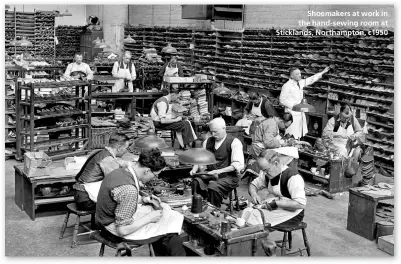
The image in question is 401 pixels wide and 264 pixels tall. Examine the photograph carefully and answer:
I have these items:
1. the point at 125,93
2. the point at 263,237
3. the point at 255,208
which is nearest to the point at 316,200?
the point at 255,208

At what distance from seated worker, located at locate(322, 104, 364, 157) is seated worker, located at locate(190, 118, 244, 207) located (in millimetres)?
2748

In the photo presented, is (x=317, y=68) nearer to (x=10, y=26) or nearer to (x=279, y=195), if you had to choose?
(x=279, y=195)

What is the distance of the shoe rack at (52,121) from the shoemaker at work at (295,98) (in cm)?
394

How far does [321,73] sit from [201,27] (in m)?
6.41

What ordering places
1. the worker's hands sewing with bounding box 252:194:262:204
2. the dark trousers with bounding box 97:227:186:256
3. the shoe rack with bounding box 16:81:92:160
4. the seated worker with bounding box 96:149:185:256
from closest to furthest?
1. the seated worker with bounding box 96:149:185:256
2. the dark trousers with bounding box 97:227:186:256
3. the worker's hands sewing with bounding box 252:194:262:204
4. the shoe rack with bounding box 16:81:92:160

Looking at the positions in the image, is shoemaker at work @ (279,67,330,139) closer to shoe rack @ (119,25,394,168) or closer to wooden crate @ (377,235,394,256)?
shoe rack @ (119,25,394,168)

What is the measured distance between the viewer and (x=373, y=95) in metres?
11.9

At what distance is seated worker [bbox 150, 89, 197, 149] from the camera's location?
11.9 m

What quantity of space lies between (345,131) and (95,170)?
15.9ft

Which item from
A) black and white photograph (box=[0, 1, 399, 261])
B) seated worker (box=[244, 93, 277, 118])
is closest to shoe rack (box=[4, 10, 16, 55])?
black and white photograph (box=[0, 1, 399, 261])

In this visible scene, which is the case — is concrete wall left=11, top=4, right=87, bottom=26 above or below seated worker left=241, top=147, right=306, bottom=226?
above

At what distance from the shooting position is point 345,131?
10211mm

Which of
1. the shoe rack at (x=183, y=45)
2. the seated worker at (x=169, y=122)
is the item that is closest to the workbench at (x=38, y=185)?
the seated worker at (x=169, y=122)

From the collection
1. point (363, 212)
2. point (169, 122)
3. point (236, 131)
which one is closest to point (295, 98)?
point (236, 131)
